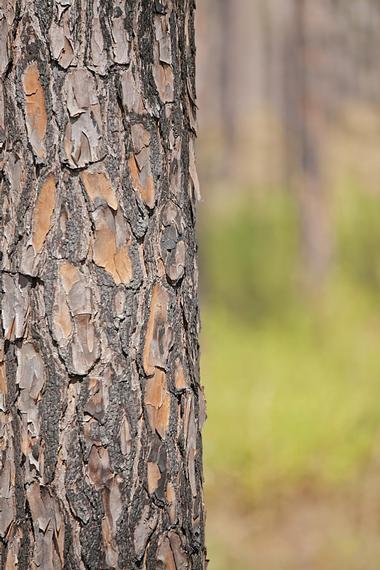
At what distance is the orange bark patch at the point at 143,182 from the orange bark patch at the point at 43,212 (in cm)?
14

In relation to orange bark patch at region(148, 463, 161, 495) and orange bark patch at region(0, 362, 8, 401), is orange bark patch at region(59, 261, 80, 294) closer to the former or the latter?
orange bark patch at region(0, 362, 8, 401)

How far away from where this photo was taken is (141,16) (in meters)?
1.57

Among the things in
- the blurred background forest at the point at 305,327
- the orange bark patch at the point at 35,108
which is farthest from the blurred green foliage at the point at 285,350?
the orange bark patch at the point at 35,108

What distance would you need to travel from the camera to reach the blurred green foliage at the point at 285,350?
159 inches

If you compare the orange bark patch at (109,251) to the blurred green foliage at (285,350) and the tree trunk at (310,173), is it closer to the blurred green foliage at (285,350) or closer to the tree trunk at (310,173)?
the blurred green foliage at (285,350)

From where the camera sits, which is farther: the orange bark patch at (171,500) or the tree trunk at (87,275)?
the orange bark patch at (171,500)

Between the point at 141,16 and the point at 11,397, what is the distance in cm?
70

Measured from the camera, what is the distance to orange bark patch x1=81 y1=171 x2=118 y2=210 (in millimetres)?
1549

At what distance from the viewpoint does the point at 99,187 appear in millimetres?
1554

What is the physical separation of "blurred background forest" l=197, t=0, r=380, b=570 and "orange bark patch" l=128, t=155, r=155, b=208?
6.94 ft

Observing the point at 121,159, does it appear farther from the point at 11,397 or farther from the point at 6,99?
the point at 11,397

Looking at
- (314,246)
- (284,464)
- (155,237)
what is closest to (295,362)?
(284,464)

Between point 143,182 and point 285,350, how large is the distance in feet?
12.8

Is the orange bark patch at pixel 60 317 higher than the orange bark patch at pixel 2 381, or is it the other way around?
the orange bark patch at pixel 60 317
